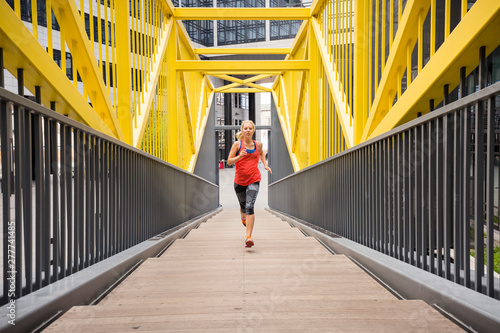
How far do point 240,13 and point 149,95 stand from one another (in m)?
3.66

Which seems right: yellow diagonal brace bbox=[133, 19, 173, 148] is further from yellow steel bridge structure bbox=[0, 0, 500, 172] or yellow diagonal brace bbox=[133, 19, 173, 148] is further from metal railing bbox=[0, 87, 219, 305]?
metal railing bbox=[0, 87, 219, 305]

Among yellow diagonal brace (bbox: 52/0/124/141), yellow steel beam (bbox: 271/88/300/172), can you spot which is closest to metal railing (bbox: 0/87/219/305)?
yellow diagonal brace (bbox: 52/0/124/141)

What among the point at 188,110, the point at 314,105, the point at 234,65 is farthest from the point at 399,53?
the point at 188,110

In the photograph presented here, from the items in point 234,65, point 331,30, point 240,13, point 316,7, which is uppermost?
point 240,13

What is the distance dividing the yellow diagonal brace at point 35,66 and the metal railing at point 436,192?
101 inches

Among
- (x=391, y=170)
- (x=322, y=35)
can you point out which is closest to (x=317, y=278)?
(x=391, y=170)

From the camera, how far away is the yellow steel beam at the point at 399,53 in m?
3.90

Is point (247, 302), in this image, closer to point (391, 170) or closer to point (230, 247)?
point (391, 170)

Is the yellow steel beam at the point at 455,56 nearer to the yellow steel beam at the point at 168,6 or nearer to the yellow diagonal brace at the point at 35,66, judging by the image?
the yellow diagonal brace at the point at 35,66

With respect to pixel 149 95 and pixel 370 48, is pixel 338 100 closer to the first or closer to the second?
pixel 370 48

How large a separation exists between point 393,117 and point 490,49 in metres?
1.49

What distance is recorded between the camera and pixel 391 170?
10.9 feet

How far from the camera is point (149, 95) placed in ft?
23.3

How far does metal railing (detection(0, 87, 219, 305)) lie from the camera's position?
1.91 meters
